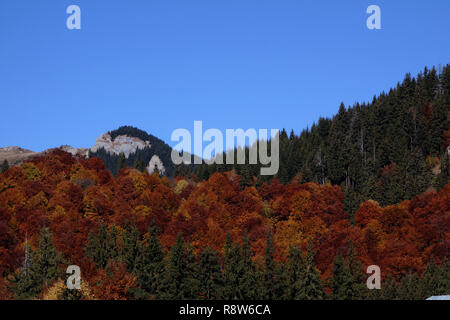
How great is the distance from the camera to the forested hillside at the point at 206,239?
8606cm

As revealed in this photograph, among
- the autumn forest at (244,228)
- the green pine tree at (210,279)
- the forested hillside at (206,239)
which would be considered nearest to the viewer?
the green pine tree at (210,279)

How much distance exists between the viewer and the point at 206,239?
13862 centimetres

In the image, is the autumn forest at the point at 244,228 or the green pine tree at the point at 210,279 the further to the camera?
the autumn forest at the point at 244,228

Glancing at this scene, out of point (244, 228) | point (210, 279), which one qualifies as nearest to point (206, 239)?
point (244, 228)

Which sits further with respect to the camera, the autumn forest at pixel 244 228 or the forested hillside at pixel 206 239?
the autumn forest at pixel 244 228

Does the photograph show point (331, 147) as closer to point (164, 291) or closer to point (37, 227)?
point (37, 227)

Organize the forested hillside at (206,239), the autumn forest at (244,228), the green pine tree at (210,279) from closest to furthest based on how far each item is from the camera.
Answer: the green pine tree at (210,279)
the forested hillside at (206,239)
the autumn forest at (244,228)

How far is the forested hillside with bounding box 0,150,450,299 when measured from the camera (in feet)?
282

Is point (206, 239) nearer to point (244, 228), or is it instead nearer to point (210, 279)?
point (244, 228)

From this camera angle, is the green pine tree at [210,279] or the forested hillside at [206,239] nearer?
the green pine tree at [210,279]

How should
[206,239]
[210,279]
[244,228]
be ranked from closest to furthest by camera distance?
[210,279] → [206,239] → [244,228]

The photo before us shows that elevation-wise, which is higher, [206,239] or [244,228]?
[244,228]

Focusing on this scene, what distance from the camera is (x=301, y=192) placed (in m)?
168
